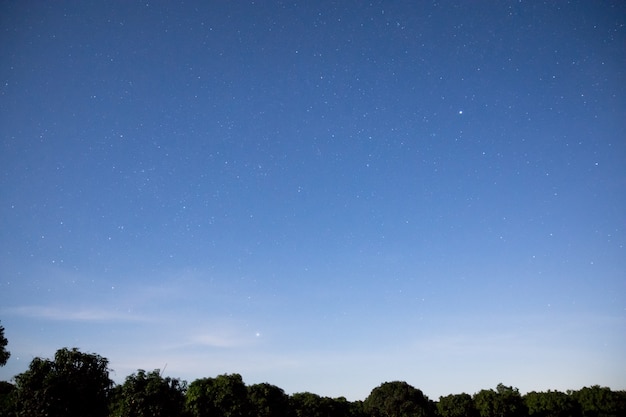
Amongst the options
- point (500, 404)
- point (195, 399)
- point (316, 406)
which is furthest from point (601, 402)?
point (195, 399)

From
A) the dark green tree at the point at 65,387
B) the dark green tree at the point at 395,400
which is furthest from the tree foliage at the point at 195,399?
the dark green tree at the point at 395,400

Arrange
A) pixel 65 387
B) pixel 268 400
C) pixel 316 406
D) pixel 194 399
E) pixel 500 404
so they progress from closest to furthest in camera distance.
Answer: pixel 65 387 < pixel 194 399 < pixel 268 400 < pixel 316 406 < pixel 500 404

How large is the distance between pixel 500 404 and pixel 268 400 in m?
56.4

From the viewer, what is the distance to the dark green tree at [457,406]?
108 meters

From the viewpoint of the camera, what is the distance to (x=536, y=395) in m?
100

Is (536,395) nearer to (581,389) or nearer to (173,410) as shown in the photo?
(581,389)

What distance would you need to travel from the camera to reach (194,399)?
5869 cm

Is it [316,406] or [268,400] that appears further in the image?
[316,406]

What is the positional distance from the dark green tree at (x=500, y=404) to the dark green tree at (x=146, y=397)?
8498 cm

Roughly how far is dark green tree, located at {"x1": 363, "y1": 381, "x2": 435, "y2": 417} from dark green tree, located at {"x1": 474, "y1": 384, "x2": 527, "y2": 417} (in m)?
60.3

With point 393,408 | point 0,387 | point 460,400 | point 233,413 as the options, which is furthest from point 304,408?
point 393,408

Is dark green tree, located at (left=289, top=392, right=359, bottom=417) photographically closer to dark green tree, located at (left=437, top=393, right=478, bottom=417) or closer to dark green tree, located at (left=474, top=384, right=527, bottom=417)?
dark green tree, located at (left=437, top=393, right=478, bottom=417)

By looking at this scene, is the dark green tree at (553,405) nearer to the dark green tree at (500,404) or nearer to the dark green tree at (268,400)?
the dark green tree at (500,404)

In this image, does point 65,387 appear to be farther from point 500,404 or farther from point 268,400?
point 500,404
